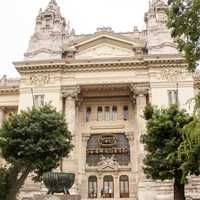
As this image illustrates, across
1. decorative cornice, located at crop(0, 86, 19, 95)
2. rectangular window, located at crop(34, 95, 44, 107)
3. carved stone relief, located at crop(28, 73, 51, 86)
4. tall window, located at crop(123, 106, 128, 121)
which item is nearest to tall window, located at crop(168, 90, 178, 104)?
tall window, located at crop(123, 106, 128, 121)

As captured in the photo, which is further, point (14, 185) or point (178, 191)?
point (14, 185)

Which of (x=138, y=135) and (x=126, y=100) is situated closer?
(x=138, y=135)

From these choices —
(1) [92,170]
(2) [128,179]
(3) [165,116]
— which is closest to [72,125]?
(1) [92,170]

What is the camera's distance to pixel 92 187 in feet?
124

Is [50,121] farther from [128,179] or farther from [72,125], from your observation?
[128,179]

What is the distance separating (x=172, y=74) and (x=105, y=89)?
24.0 ft

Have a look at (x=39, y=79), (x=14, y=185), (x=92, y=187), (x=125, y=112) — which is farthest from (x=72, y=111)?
(x=14, y=185)

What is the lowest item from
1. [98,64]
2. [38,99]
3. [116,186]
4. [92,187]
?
[92,187]

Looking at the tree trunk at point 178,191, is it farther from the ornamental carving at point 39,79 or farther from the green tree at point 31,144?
the ornamental carving at point 39,79

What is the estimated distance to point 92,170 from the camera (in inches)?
1494

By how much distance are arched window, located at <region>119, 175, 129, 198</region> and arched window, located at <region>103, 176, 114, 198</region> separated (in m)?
0.91

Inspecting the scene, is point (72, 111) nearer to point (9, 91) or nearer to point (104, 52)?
point (104, 52)

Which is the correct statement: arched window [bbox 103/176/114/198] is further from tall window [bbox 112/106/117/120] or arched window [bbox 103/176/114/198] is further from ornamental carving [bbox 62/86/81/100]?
ornamental carving [bbox 62/86/81/100]

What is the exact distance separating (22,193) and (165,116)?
16595mm
